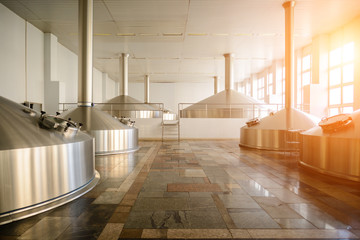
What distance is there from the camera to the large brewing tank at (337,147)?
3.56 m

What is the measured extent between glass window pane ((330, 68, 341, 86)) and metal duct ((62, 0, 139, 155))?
10.9m

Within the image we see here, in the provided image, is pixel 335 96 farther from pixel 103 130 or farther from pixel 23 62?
pixel 23 62

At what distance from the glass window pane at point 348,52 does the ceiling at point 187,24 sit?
1.13 meters

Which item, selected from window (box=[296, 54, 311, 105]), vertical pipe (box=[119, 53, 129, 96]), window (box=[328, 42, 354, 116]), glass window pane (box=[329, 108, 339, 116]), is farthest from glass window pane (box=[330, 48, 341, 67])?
vertical pipe (box=[119, 53, 129, 96])

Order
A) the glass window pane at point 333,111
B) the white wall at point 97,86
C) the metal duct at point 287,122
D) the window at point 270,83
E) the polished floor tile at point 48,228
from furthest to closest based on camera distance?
the window at point 270,83
the white wall at point 97,86
the glass window pane at point 333,111
the metal duct at point 287,122
the polished floor tile at point 48,228

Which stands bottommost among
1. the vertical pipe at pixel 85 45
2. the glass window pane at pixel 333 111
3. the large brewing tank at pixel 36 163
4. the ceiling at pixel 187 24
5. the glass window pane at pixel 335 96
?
the large brewing tank at pixel 36 163

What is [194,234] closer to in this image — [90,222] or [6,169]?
[90,222]

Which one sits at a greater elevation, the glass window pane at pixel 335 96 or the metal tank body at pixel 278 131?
the glass window pane at pixel 335 96

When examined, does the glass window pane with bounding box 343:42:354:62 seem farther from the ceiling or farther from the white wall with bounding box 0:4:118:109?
the white wall with bounding box 0:4:118:109

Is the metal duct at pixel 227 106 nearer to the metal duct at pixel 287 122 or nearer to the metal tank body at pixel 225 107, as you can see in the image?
the metal tank body at pixel 225 107

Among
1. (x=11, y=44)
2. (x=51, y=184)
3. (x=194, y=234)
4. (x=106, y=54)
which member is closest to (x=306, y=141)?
(x=194, y=234)

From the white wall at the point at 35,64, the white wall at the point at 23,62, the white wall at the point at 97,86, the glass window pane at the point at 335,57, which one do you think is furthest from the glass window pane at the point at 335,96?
the white wall at the point at 97,86

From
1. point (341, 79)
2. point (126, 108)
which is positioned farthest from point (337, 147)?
point (126, 108)

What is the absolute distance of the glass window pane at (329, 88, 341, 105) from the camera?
36.1 feet
